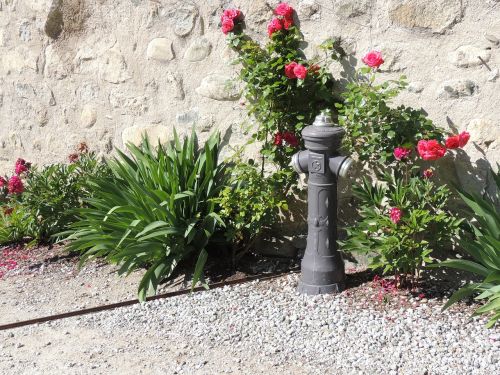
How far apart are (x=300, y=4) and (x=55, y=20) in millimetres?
2253

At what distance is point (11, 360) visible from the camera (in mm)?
3502

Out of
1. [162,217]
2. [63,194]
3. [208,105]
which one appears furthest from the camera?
[63,194]

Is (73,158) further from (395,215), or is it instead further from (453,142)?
(453,142)

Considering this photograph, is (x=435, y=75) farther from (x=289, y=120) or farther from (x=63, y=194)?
(x=63, y=194)

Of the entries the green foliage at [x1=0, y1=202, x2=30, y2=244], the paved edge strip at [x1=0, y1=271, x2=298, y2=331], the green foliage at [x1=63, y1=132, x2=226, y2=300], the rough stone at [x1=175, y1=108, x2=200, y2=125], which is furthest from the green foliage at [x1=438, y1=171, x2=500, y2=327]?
the green foliage at [x1=0, y1=202, x2=30, y2=244]

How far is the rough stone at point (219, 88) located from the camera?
15.5ft

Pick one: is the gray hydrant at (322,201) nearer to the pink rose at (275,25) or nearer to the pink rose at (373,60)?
the pink rose at (373,60)

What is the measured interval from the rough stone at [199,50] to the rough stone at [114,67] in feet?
2.02

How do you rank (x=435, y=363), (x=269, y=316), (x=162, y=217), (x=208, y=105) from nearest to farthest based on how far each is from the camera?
1. (x=435, y=363)
2. (x=269, y=316)
3. (x=162, y=217)
4. (x=208, y=105)

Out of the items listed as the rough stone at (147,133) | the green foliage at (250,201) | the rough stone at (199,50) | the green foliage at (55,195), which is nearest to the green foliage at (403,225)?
the green foliage at (250,201)

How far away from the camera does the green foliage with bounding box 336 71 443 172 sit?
12.8 ft

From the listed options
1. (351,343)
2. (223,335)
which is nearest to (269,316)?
(223,335)

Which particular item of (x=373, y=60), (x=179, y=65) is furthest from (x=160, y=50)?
(x=373, y=60)

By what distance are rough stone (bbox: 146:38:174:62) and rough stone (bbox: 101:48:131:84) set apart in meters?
0.28
